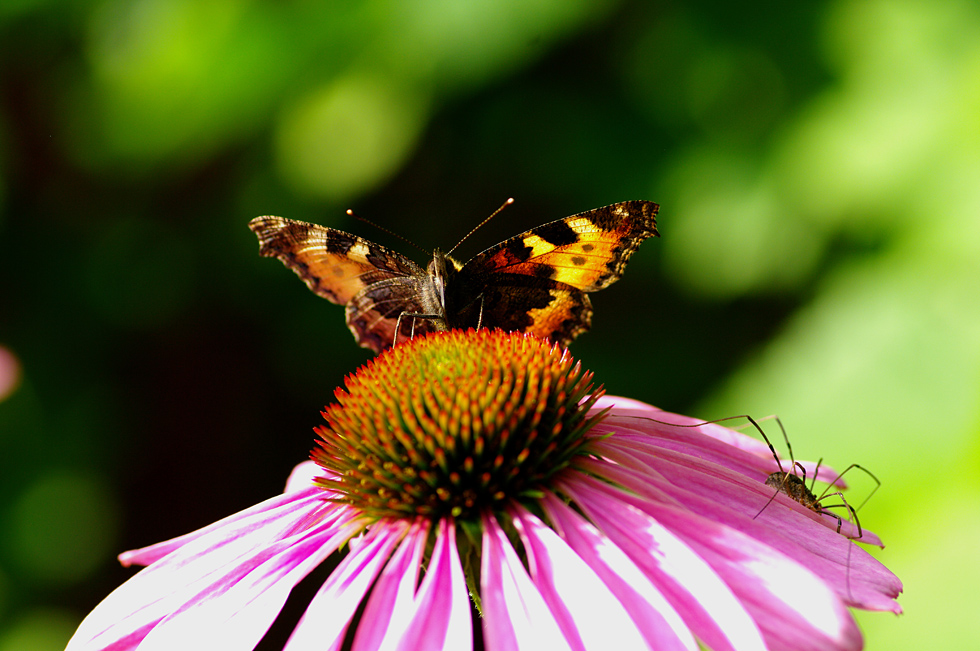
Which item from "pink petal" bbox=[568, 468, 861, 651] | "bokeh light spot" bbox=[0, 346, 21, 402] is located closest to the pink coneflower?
"pink petal" bbox=[568, 468, 861, 651]

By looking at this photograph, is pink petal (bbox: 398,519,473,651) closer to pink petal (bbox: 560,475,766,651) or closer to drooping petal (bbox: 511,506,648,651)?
drooping petal (bbox: 511,506,648,651)

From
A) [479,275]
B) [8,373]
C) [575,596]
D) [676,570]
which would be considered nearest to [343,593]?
[575,596]

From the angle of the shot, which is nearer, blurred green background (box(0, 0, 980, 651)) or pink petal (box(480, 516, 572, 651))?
pink petal (box(480, 516, 572, 651))

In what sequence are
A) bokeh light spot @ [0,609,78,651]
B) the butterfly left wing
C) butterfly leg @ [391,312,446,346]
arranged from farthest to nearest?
bokeh light spot @ [0,609,78,651] → butterfly leg @ [391,312,446,346] → the butterfly left wing

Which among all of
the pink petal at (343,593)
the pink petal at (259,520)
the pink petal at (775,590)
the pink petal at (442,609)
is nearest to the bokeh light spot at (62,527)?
the pink petal at (259,520)

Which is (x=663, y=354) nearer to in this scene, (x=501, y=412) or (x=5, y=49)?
(x=501, y=412)

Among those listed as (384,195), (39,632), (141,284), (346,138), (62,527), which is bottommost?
(39,632)

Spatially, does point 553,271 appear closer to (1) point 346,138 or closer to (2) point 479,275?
(2) point 479,275
